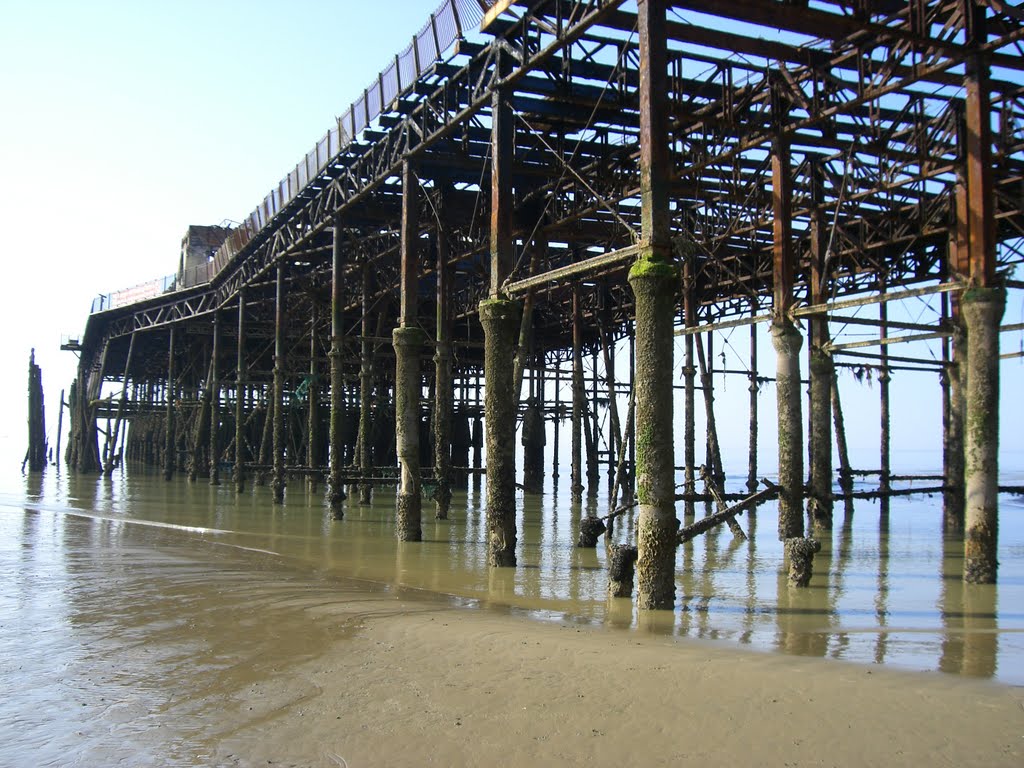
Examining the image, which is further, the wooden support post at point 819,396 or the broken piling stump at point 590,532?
the wooden support post at point 819,396

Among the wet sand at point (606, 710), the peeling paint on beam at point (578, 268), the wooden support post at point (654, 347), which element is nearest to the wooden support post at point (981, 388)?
the wooden support post at point (654, 347)

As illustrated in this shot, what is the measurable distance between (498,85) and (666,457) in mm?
6788

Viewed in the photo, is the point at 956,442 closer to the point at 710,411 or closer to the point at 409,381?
the point at 710,411

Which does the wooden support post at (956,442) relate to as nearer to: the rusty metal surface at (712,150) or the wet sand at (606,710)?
the rusty metal surface at (712,150)

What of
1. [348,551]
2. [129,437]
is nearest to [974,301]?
[348,551]

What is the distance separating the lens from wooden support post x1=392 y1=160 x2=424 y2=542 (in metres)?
15.3

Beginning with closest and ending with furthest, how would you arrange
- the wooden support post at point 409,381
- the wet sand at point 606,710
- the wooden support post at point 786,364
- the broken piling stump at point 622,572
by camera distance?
the wet sand at point 606,710 < the broken piling stump at point 622,572 < the wooden support post at point 786,364 < the wooden support post at point 409,381

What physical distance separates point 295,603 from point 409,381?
7.42 metres

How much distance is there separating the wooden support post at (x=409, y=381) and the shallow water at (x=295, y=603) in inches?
23.2

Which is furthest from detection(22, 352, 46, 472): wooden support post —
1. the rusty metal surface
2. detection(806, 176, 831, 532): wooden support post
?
detection(806, 176, 831, 532): wooden support post

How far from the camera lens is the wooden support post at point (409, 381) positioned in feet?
50.1

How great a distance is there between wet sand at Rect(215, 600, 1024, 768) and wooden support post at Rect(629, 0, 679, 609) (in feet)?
5.58

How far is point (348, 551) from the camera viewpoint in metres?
14.1

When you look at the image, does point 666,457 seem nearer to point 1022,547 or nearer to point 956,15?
point 956,15
